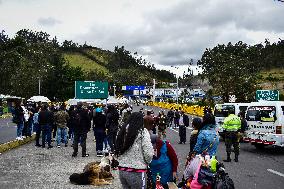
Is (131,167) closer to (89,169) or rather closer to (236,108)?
(89,169)

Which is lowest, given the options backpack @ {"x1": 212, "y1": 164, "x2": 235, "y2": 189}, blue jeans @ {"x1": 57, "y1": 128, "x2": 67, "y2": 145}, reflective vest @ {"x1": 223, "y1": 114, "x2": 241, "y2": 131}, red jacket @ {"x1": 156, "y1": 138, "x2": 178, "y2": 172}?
blue jeans @ {"x1": 57, "y1": 128, "x2": 67, "y2": 145}

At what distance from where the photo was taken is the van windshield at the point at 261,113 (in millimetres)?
17469

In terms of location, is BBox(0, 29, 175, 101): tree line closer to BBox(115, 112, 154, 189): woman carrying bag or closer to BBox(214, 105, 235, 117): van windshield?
BBox(214, 105, 235, 117): van windshield

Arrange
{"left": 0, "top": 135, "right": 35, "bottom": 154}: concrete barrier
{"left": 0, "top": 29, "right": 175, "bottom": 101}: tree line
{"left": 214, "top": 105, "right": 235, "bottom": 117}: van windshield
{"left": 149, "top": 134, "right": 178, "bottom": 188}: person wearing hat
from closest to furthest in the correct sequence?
1. {"left": 149, "top": 134, "right": 178, "bottom": 188}: person wearing hat
2. {"left": 0, "top": 135, "right": 35, "bottom": 154}: concrete barrier
3. {"left": 214, "top": 105, "right": 235, "bottom": 117}: van windshield
4. {"left": 0, "top": 29, "right": 175, "bottom": 101}: tree line

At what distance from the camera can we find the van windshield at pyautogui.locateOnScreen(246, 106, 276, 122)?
1747 centimetres

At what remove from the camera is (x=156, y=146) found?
245 inches

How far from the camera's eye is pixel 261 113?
18062 millimetres

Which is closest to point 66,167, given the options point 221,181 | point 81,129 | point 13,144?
point 81,129

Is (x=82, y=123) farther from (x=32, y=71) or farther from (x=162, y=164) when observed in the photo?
(x=32, y=71)

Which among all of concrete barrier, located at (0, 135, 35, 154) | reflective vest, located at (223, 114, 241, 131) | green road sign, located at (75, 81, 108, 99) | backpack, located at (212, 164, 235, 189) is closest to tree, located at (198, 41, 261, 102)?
green road sign, located at (75, 81, 108, 99)

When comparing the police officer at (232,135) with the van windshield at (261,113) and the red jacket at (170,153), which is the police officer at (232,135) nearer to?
the van windshield at (261,113)

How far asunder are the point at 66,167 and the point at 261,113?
8.40 m

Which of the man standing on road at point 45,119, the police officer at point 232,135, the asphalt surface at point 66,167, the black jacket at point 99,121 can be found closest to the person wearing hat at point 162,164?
the asphalt surface at point 66,167

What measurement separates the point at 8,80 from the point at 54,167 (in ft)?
273
